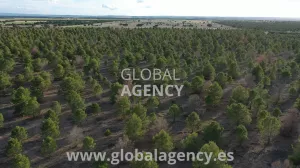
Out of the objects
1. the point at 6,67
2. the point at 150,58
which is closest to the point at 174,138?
the point at 150,58

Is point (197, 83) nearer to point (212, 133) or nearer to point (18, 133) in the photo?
point (212, 133)

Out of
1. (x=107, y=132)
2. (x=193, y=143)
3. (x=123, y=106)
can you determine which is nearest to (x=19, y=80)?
(x=123, y=106)

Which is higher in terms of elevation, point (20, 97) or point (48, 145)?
point (20, 97)

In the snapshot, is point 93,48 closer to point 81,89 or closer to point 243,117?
point 81,89

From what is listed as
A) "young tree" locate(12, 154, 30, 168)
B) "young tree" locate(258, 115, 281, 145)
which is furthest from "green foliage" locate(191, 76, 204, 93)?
"young tree" locate(12, 154, 30, 168)

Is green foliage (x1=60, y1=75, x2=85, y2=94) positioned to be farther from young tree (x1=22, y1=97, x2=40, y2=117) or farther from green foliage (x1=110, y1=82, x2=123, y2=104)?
young tree (x1=22, y1=97, x2=40, y2=117)

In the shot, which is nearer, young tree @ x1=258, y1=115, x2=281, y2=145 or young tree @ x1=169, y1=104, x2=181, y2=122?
young tree @ x1=258, y1=115, x2=281, y2=145

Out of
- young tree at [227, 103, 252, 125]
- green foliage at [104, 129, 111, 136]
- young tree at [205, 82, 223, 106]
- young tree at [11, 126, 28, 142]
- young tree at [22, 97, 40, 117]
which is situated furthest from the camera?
young tree at [205, 82, 223, 106]

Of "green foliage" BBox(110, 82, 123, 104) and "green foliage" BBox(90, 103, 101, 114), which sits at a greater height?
"green foliage" BBox(110, 82, 123, 104)

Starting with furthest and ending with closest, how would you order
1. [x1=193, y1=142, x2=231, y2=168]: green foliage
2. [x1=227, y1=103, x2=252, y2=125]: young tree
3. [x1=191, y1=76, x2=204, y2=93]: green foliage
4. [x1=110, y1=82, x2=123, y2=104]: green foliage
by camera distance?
1. [x1=191, y1=76, x2=204, y2=93]: green foliage
2. [x1=110, y1=82, x2=123, y2=104]: green foliage
3. [x1=227, y1=103, x2=252, y2=125]: young tree
4. [x1=193, y1=142, x2=231, y2=168]: green foliage

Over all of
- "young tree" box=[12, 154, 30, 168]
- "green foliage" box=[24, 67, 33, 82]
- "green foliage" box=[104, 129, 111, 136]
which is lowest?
"green foliage" box=[104, 129, 111, 136]

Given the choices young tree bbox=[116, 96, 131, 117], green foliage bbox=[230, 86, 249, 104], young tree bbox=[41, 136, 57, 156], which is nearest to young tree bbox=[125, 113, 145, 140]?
young tree bbox=[116, 96, 131, 117]

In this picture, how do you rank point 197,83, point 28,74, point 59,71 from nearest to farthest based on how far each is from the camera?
point 197,83
point 28,74
point 59,71
